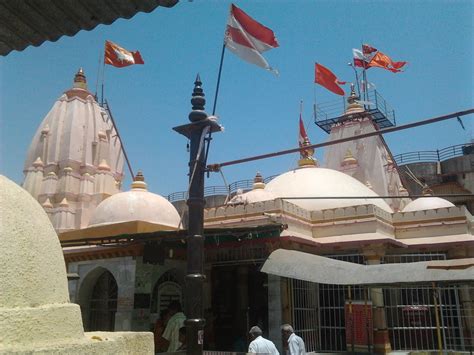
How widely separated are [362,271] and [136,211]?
7.64m

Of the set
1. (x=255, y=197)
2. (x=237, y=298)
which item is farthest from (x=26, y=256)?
(x=237, y=298)

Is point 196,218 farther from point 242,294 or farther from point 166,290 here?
point 242,294

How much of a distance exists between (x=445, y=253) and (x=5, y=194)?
13.6m

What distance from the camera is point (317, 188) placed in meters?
16.0

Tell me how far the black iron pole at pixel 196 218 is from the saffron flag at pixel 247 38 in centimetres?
157

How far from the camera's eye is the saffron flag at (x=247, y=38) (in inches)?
299

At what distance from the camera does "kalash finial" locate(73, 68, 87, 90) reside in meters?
23.6

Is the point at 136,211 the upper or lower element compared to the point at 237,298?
upper

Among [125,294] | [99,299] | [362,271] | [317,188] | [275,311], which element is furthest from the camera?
[317,188]

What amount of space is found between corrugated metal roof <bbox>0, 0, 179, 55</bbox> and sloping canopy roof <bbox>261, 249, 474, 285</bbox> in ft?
24.1

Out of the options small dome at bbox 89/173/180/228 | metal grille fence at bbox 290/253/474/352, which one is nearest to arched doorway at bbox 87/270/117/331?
small dome at bbox 89/173/180/228

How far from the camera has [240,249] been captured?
12.9 meters

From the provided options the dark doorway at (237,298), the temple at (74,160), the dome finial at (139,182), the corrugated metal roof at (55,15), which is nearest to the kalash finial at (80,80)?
the temple at (74,160)

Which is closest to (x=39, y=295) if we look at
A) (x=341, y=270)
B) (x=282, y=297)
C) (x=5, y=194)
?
(x=5, y=194)
